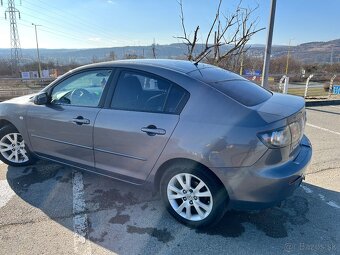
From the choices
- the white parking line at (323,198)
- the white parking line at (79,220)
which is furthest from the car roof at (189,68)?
the white parking line at (323,198)

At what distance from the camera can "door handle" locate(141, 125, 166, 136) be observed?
268 centimetres

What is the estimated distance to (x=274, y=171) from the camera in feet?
7.95

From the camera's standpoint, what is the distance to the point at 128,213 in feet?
10.00

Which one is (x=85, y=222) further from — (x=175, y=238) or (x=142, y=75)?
(x=142, y=75)

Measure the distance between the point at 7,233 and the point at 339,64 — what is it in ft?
184

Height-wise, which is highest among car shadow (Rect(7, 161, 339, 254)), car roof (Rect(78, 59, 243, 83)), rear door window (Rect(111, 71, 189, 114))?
car roof (Rect(78, 59, 243, 83))

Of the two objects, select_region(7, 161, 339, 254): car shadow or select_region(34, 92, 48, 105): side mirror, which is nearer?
select_region(7, 161, 339, 254): car shadow

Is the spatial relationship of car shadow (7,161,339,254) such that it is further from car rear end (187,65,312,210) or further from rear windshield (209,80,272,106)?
rear windshield (209,80,272,106)

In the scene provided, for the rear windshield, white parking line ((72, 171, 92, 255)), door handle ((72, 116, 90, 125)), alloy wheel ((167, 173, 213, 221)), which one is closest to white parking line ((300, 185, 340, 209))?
the rear windshield

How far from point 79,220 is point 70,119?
1.14 metres

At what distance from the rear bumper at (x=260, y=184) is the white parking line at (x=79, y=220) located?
1.38 meters

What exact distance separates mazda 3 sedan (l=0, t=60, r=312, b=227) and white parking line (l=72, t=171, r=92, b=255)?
1.10 feet

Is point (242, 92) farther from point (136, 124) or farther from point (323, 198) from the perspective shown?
point (323, 198)

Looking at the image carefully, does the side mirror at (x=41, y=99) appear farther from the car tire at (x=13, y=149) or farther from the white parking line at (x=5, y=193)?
the white parking line at (x=5, y=193)
